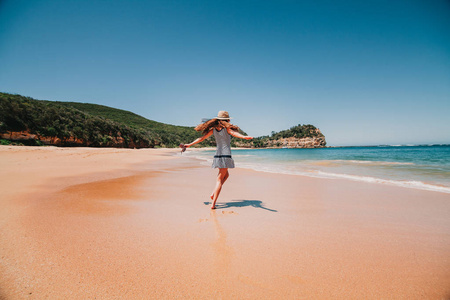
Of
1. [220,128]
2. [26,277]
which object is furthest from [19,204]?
[220,128]

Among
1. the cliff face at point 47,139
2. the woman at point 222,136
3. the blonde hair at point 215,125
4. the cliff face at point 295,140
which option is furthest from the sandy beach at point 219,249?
the cliff face at point 295,140

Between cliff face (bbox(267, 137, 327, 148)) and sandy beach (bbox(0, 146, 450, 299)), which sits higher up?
cliff face (bbox(267, 137, 327, 148))

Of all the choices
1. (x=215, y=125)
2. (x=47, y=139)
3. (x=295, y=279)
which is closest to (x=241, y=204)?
(x=215, y=125)

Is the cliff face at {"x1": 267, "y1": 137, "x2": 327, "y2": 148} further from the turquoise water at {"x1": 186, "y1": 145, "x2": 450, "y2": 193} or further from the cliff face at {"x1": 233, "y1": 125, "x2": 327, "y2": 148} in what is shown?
the turquoise water at {"x1": 186, "y1": 145, "x2": 450, "y2": 193}

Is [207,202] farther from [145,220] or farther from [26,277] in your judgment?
[26,277]

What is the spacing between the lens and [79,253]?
6.66ft

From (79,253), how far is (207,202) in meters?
2.52

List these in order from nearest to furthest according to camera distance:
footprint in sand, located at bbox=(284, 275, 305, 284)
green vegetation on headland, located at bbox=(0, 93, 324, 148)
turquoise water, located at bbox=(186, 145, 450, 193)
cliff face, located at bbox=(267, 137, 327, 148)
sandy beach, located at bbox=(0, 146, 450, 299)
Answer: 1. sandy beach, located at bbox=(0, 146, 450, 299)
2. footprint in sand, located at bbox=(284, 275, 305, 284)
3. turquoise water, located at bbox=(186, 145, 450, 193)
4. green vegetation on headland, located at bbox=(0, 93, 324, 148)
5. cliff face, located at bbox=(267, 137, 327, 148)

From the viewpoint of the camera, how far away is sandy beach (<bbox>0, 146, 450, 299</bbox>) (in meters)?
1.59

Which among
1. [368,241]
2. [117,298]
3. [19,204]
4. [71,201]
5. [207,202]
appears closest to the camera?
[117,298]

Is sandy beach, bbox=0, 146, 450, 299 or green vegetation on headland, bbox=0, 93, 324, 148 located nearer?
sandy beach, bbox=0, 146, 450, 299

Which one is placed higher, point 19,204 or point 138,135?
point 138,135

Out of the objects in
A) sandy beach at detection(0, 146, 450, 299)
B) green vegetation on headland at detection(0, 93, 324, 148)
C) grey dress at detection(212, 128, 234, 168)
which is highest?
green vegetation on headland at detection(0, 93, 324, 148)

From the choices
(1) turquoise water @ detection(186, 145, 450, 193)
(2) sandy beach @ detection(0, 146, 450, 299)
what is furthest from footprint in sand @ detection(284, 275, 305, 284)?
(1) turquoise water @ detection(186, 145, 450, 193)
